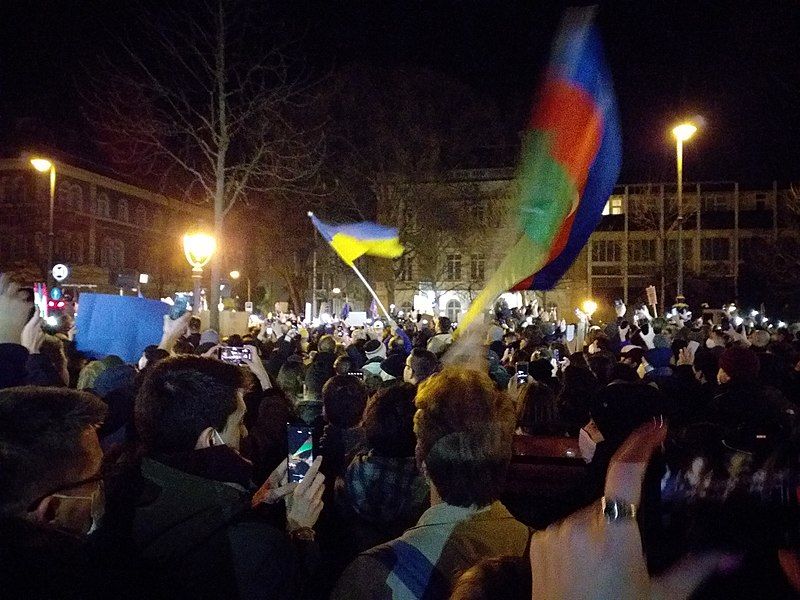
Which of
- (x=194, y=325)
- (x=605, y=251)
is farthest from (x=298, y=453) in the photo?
(x=605, y=251)

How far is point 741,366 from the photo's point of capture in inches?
219

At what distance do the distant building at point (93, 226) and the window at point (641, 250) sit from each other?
38363 millimetres

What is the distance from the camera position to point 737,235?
63469mm

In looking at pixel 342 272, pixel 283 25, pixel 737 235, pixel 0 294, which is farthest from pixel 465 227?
pixel 737 235

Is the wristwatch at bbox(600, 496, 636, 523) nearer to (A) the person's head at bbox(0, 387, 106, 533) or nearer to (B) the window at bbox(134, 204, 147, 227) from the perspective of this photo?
(A) the person's head at bbox(0, 387, 106, 533)

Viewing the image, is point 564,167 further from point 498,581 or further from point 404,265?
point 404,265

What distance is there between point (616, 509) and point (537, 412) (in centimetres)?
340

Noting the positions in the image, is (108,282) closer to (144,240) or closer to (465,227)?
(144,240)

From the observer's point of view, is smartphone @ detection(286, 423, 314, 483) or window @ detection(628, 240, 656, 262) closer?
smartphone @ detection(286, 423, 314, 483)

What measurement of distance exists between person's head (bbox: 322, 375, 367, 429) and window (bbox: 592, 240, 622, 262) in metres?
62.4

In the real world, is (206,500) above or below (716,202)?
below

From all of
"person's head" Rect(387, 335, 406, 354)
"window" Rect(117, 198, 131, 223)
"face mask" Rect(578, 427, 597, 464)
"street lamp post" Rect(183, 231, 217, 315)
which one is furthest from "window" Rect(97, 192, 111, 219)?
"face mask" Rect(578, 427, 597, 464)

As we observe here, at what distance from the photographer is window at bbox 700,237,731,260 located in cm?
6397

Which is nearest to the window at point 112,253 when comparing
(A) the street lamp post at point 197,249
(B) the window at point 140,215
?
(B) the window at point 140,215
